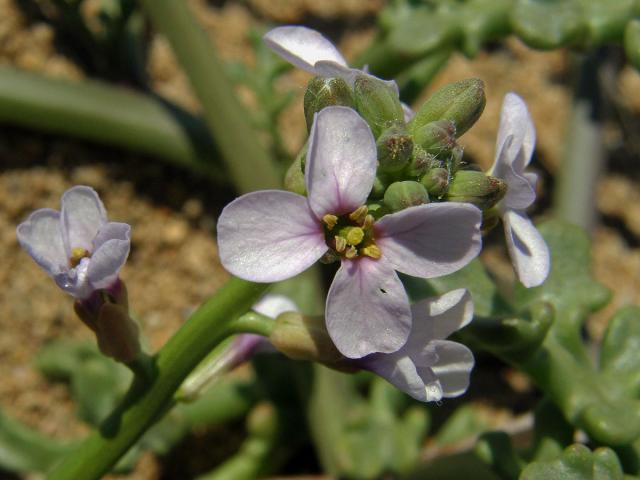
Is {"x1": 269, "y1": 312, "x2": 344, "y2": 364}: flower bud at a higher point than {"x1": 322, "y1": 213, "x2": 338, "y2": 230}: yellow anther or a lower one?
lower

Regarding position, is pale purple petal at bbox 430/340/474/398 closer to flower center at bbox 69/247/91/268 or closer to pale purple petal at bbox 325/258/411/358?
pale purple petal at bbox 325/258/411/358

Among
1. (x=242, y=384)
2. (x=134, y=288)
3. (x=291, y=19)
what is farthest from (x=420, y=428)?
(x=291, y=19)

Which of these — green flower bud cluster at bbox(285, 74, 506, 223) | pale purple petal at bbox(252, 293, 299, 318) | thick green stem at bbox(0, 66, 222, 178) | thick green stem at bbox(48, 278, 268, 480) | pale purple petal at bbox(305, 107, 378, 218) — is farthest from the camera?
thick green stem at bbox(0, 66, 222, 178)

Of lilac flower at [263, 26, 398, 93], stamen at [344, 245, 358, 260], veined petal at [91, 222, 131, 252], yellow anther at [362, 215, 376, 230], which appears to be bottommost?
stamen at [344, 245, 358, 260]

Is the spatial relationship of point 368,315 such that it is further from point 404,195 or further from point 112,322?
point 112,322

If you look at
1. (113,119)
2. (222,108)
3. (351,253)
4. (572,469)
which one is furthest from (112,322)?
(113,119)

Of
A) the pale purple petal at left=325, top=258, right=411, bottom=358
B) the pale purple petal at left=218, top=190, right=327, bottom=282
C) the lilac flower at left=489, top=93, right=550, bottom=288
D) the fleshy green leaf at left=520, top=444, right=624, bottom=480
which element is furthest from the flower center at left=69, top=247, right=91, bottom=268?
the fleshy green leaf at left=520, top=444, right=624, bottom=480

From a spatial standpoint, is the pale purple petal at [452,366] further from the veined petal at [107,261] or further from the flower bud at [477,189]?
the veined petal at [107,261]

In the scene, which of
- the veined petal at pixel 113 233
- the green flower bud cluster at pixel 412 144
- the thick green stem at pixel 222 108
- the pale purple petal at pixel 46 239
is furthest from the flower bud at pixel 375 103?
the thick green stem at pixel 222 108
